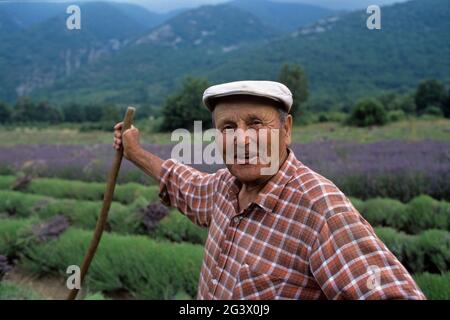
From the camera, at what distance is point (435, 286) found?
3.08 meters

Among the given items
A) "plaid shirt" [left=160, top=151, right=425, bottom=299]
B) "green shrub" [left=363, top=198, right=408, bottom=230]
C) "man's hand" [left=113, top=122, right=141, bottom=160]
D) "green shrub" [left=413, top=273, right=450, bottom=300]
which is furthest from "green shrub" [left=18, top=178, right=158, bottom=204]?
"plaid shirt" [left=160, top=151, right=425, bottom=299]

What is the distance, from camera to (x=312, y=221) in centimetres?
121

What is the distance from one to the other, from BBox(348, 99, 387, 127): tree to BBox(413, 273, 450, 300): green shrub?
80.1ft

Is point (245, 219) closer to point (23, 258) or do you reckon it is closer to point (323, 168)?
point (23, 258)

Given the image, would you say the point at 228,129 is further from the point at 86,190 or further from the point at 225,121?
the point at 86,190

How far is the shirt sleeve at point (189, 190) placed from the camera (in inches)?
67.7

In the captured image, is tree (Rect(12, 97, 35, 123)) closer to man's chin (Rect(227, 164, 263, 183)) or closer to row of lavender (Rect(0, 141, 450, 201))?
row of lavender (Rect(0, 141, 450, 201))

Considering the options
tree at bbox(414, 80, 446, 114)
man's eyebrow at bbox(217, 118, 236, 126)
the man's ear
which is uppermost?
tree at bbox(414, 80, 446, 114)

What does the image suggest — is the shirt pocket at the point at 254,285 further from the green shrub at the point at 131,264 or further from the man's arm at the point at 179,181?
the green shrub at the point at 131,264

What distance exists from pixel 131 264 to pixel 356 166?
4.72 metres

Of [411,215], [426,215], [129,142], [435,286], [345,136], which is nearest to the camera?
[129,142]

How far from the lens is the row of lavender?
6.70m

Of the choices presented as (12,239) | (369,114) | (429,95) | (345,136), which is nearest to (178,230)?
(12,239)
